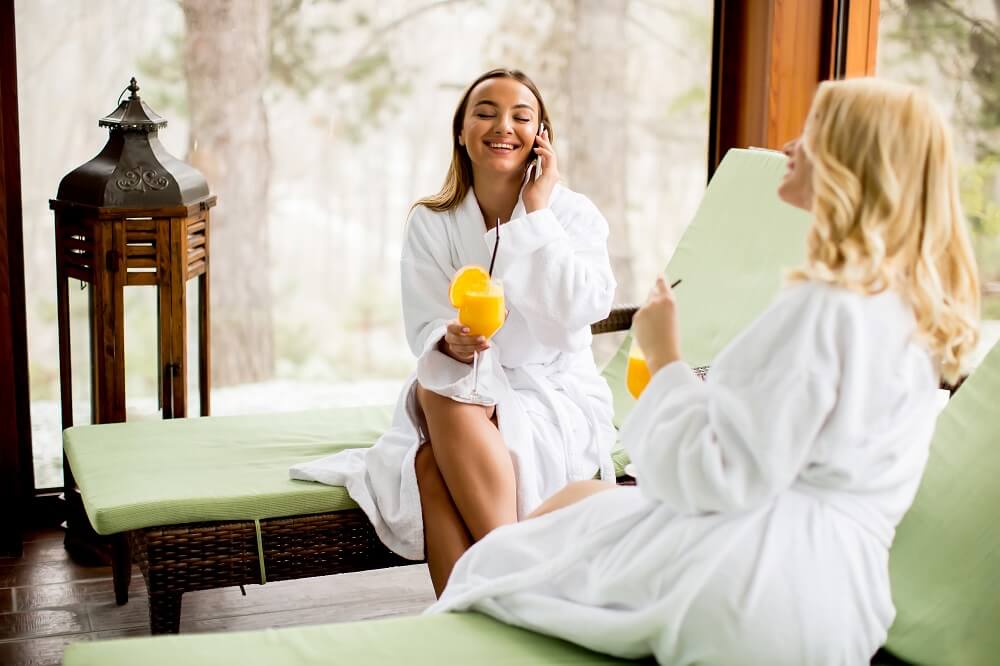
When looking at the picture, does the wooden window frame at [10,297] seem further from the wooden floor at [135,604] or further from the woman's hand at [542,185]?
the woman's hand at [542,185]

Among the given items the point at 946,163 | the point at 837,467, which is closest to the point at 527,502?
the point at 837,467

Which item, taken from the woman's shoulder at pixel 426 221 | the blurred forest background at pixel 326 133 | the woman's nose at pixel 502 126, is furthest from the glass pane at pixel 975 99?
the woman's shoulder at pixel 426 221

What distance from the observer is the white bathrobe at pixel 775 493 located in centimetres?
161

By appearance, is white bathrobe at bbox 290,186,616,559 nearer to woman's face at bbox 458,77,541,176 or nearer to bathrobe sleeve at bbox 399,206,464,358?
bathrobe sleeve at bbox 399,206,464,358

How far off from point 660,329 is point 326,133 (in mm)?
2441

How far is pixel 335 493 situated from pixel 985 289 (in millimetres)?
1790

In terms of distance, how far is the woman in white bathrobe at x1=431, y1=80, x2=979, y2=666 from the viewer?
5.32ft

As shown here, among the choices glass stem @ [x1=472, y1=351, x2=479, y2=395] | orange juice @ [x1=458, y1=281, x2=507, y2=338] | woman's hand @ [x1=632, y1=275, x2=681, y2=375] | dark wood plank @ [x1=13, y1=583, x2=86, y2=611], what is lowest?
dark wood plank @ [x1=13, y1=583, x2=86, y2=611]

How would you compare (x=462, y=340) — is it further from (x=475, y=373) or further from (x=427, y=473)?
(x=427, y=473)

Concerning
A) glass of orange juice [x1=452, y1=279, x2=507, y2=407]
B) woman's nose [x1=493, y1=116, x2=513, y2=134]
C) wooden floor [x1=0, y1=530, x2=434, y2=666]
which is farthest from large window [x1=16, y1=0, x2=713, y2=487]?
glass of orange juice [x1=452, y1=279, x2=507, y2=407]

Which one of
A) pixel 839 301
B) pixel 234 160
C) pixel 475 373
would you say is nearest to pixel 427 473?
pixel 475 373

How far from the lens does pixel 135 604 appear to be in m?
3.18

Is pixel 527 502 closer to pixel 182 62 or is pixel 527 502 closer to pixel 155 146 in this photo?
pixel 155 146

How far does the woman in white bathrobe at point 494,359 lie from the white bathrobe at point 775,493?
812mm
